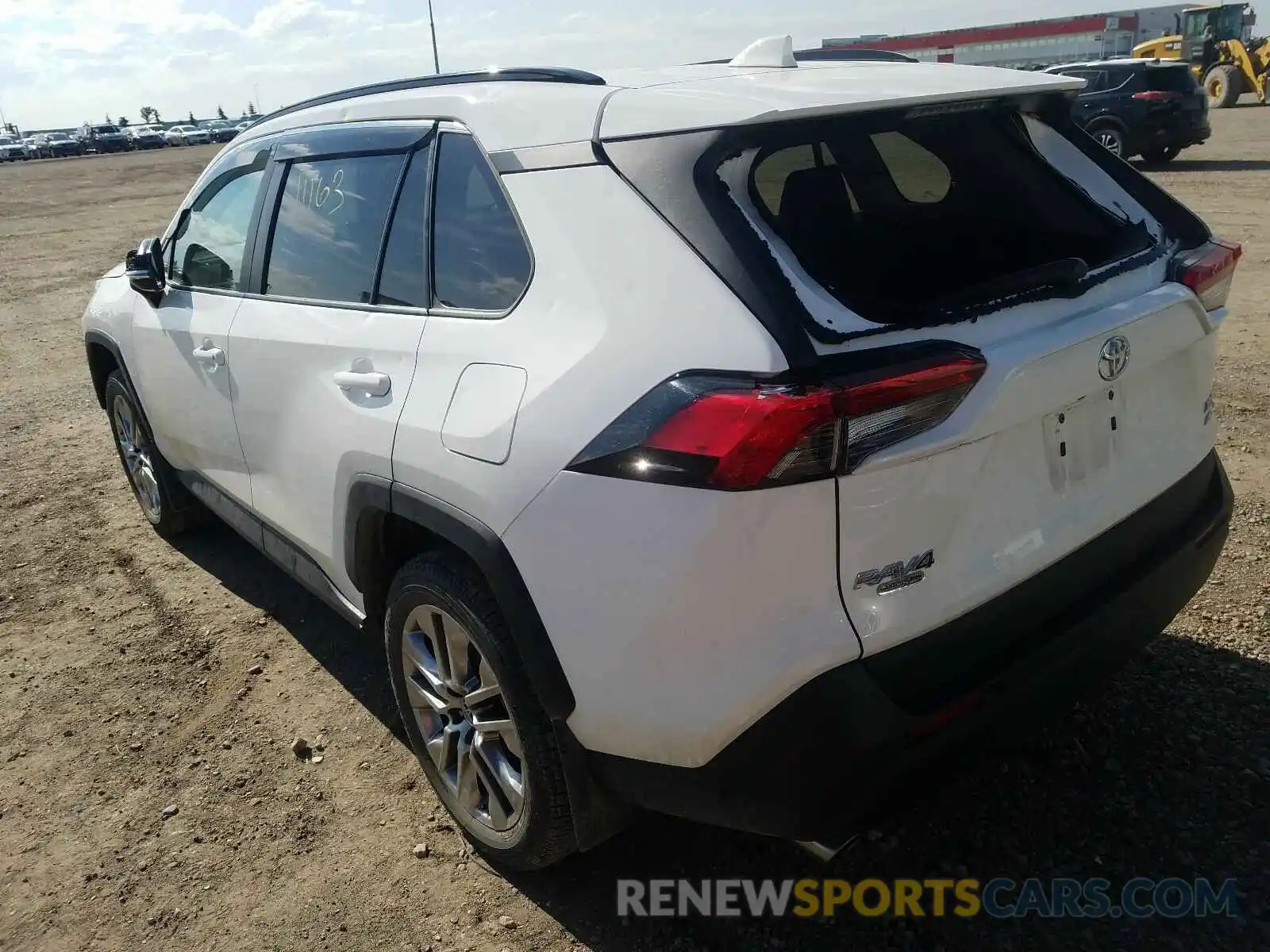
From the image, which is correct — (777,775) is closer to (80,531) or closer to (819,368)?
(819,368)

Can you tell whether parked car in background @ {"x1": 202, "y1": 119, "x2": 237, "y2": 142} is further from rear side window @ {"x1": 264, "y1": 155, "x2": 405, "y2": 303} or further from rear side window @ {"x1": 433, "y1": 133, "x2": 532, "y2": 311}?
rear side window @ {"x1": 433, "y1": 133, "x2": 532, "y2": 311}

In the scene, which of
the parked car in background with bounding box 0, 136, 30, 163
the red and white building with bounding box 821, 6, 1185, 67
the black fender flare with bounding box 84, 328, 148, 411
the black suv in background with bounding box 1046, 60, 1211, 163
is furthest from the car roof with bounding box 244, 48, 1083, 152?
the parked car in background with bounding box 0, 136, 30, 163

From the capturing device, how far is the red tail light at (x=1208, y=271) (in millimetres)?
2303

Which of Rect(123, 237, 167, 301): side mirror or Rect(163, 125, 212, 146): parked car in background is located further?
Rect(163, 125, 212, 146): parked car in background

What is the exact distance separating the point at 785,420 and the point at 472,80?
150 centimetres

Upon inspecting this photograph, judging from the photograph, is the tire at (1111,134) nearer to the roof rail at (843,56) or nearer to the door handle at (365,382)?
the roof rail at (843,56)

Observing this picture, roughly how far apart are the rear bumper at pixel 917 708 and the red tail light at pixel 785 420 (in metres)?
0.40

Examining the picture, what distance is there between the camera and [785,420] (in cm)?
168

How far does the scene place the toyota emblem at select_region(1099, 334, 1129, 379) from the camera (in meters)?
2.02

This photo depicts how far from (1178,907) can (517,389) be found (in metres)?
1.90

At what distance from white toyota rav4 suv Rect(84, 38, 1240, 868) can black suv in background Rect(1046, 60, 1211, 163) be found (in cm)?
1470

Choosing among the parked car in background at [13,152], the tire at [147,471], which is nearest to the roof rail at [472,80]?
the tire at [147,471]

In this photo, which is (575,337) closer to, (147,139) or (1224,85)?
(1224,85)

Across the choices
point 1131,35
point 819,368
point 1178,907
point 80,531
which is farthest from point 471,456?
point 1131,35
